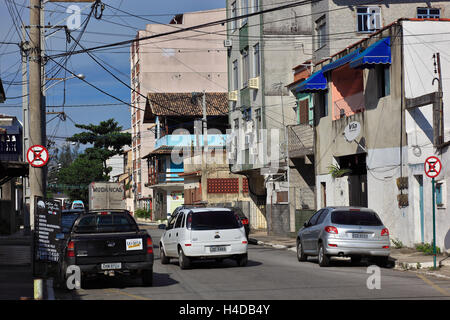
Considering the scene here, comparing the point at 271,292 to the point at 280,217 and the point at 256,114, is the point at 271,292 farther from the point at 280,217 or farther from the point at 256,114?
the point at 256,114

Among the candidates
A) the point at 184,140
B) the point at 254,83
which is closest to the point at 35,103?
the point at 254,83

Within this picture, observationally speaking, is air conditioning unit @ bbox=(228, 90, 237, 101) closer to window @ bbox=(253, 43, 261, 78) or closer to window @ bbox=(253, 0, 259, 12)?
window @ bbox=(253, 43, 261, 78)

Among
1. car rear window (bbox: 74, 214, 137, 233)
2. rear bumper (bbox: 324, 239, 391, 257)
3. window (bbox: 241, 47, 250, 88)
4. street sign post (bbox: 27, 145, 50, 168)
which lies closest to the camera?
car rear window (bbox: 74, 214, 137, 233)

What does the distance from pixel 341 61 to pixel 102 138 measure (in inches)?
2625

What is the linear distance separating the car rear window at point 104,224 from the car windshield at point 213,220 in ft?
11.7

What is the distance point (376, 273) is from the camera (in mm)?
18156

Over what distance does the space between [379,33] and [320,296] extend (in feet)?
54.5

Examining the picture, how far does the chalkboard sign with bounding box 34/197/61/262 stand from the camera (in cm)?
1736

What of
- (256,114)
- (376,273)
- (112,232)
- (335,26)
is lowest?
(376,273)

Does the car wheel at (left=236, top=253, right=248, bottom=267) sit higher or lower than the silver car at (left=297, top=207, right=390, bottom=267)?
lower

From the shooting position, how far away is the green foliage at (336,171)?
102 feet

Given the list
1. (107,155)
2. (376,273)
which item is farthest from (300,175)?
(107,155)

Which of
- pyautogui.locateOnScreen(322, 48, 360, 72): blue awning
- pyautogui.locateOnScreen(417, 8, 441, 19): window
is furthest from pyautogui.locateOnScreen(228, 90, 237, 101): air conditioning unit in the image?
pyautogui.locateOnScreen(322, 48, 360, 72): blue awning

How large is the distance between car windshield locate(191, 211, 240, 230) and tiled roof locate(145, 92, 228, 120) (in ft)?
156
